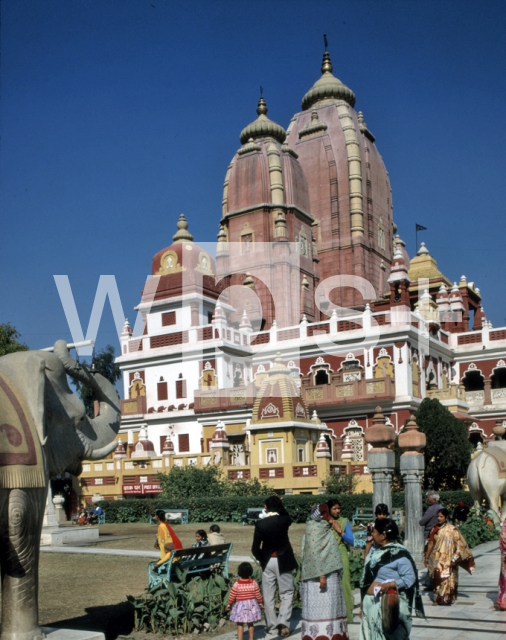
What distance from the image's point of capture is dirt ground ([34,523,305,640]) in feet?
27.9

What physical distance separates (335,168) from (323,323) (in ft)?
50.4

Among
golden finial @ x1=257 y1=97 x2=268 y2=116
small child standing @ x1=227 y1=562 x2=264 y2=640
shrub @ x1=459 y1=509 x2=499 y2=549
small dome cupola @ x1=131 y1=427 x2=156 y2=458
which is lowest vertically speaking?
shrub @ x1=459 y1=509 x2=499 y2=549

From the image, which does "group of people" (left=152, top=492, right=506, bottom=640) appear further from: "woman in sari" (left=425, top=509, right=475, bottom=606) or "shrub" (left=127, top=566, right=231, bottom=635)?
"shrub" (left=127, top=566, right=231, bottom=635)

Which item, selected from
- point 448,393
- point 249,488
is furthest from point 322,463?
point 448,393

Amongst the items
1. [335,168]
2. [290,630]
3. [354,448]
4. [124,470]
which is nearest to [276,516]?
[290,630]

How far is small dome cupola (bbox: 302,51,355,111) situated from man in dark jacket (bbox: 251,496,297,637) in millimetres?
47722

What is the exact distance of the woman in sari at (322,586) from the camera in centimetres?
691

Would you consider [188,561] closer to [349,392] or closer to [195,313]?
[349,392]

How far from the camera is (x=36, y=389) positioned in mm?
6277

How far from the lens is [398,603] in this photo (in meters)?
5.81

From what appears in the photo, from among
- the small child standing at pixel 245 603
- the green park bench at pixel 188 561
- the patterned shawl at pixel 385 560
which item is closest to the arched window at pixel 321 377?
the green park bench at pixel 188 561

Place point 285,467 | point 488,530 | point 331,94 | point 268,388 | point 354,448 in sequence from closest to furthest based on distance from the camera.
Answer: point 488,530 < point 285,467 < point 268,388 < point 354,448 < point 331,94

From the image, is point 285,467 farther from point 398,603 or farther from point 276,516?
point 398,603

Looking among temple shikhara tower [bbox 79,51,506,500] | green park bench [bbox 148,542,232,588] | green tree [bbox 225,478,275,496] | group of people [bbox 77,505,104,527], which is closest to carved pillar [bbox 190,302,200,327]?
temple shikhara tower [bbox 79,51,506,500]
